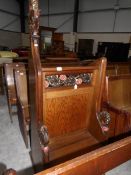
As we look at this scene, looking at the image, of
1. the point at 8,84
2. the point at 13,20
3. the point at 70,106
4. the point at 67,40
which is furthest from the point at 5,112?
the point at 13,20

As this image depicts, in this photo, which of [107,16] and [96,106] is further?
[107,16]

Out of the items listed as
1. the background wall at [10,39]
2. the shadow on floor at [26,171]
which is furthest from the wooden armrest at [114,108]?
the background wall at [10,39]

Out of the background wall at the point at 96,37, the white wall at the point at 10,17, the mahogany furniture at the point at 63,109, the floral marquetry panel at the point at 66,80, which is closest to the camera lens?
the mahogany furniture at the point at 63,109

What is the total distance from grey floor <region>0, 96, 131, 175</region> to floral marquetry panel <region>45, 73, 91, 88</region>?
0.96 m

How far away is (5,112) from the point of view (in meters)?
2.88

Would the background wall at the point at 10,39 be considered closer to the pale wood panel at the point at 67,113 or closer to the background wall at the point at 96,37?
the background wall at the point at 96,37

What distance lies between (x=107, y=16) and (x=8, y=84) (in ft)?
20.0

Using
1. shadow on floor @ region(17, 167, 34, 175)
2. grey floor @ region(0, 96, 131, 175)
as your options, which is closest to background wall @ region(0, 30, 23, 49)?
grey floor @ region(0, 96, 131, 175)

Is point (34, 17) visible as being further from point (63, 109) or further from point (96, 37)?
point (96, 37)

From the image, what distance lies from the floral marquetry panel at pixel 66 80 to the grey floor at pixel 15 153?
0.96 m

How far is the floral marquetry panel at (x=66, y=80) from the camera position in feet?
4.34

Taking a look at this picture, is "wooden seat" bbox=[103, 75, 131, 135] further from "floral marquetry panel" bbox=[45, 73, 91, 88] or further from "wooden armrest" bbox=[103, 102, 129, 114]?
"floral marquetry panel" bbox=[45, 73, 91, 88]

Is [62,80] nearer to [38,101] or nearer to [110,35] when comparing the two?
[38,101]

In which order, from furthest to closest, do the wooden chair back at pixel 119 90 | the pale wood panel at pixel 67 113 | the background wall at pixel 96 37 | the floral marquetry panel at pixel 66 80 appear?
1. the background wall at pixel 96 37
2. the wooden chair back at pixel 119 90
3. the pale wood panel at pixel 67 113
4. the floral marquetry panel at pixel 66 80
